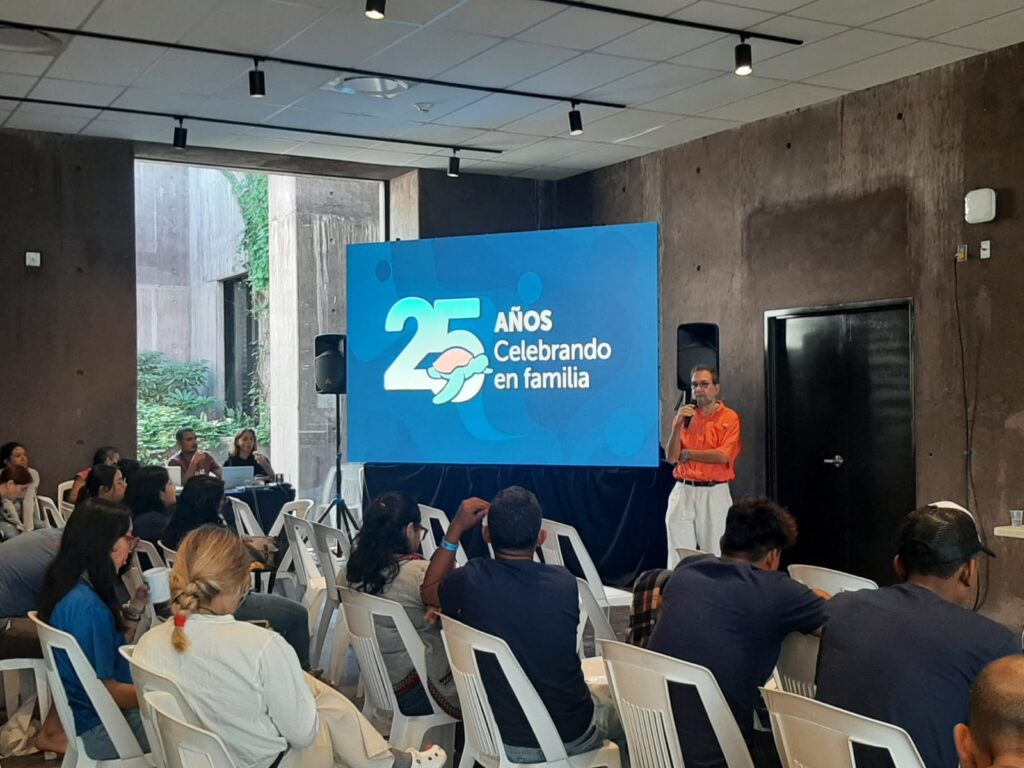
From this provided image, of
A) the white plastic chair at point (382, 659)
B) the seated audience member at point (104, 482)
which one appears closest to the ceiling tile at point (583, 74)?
the seated audience member at point (104, 482)

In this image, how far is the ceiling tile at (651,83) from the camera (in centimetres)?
689

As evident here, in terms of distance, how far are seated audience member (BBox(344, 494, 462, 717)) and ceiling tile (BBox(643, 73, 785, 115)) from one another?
4.35 m

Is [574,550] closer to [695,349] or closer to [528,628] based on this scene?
[528,628]

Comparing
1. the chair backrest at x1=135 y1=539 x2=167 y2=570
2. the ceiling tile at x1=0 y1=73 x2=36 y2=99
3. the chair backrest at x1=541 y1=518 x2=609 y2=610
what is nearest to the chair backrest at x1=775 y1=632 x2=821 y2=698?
the chair backrest at x1=541 y1=518 x2=609 y2=610

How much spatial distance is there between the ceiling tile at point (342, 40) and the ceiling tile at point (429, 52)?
8 centimetres

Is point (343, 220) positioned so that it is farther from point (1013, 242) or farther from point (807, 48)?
point (1013, 242)

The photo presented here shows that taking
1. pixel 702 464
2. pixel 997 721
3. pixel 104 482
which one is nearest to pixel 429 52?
pixel 702 464

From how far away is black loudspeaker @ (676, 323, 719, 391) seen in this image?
788cm

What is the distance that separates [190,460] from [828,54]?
232 inches

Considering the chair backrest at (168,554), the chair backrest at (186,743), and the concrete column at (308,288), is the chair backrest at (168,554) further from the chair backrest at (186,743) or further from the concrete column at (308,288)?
the concrete column at (308,288)

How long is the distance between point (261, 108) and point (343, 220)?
4523mm

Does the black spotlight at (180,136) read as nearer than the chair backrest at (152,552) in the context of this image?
No

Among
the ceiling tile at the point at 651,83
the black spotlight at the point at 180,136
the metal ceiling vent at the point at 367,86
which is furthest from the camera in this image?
the black spotlight at the point at 180,136

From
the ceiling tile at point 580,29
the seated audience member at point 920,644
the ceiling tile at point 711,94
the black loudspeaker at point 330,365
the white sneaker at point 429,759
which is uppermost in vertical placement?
the ceiling tile at point 580,29
